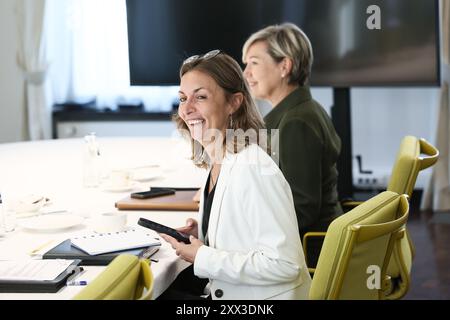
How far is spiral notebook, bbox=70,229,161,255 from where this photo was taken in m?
1.97

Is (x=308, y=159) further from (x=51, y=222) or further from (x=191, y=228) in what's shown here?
(x=51, y=222)

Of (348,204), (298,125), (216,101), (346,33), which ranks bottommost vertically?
(348,204)

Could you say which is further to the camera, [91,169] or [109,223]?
[91,169]

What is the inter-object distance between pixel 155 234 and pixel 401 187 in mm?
779

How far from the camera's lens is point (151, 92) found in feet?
18.7

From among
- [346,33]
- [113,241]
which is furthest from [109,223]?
[346,33]

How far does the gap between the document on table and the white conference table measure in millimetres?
47

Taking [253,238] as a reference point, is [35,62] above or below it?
above

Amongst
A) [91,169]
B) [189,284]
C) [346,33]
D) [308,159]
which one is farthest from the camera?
[346,33]

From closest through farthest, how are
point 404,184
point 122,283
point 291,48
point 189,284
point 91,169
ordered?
point 122,283, point 189,284, point 404,184, point 291,48, point 91,169

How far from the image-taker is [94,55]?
562 centimetres

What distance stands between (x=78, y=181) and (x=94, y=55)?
260 cm

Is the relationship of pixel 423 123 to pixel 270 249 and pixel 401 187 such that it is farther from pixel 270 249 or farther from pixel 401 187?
pixel 270 249
